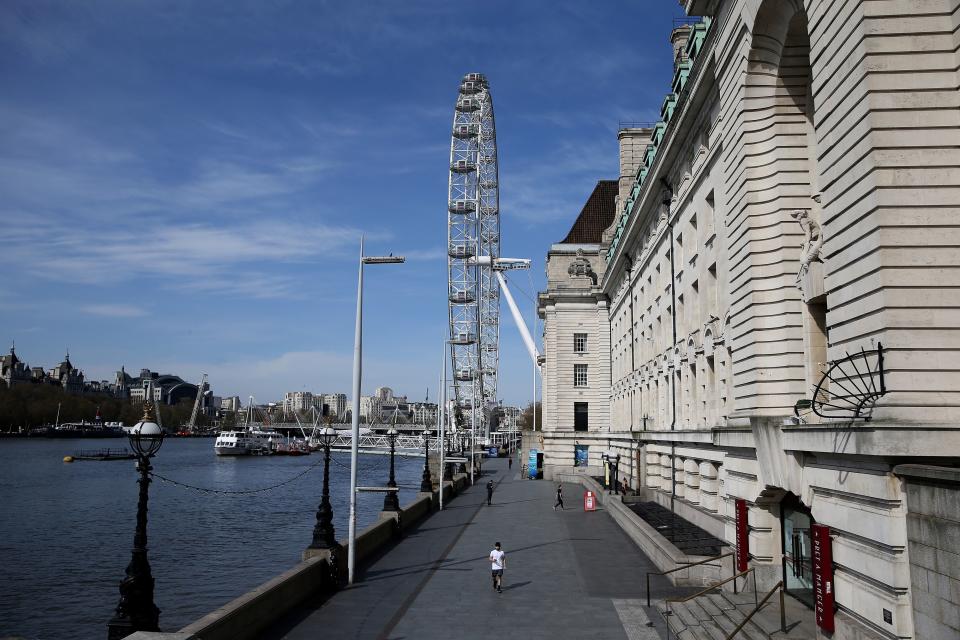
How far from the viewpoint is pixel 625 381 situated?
54.6 meters

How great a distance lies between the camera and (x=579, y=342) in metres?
73.1

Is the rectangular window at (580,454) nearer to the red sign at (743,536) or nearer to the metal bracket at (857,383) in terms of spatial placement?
the red sign at (743,536)

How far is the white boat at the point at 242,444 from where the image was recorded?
472ft

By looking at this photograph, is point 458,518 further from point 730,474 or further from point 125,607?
point 125,607

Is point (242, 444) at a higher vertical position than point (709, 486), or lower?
lower

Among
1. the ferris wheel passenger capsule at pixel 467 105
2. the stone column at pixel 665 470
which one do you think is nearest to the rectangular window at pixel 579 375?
the ferris wheel passenger capsule at pixel 467 105

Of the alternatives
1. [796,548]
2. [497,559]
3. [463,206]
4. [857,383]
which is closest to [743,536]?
[796,548]

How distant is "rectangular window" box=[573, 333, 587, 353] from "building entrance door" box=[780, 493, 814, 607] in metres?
55.0

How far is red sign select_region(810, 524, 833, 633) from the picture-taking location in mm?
12977

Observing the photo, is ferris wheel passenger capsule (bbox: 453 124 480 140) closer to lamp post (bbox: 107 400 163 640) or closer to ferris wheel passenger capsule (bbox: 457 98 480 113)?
ferris wheel passenger capsule (bbox: 457 98 480 113)

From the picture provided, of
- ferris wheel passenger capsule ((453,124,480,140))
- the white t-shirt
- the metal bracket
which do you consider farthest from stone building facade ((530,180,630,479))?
the metal bracket

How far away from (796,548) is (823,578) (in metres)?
4.23

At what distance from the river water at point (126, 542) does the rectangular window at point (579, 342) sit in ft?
64.8

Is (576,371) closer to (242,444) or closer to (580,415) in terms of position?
(580,415)
